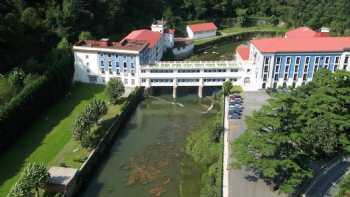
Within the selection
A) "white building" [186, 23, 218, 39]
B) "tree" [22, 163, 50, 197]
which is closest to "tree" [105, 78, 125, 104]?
"tree" [22, 163, 50, 197]

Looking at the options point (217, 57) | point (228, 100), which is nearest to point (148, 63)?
point (228, 100)

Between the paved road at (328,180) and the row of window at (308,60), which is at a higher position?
the row of window at (308,60)

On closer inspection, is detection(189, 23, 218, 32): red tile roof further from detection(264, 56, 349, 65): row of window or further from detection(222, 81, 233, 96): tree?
detection(222, 81, 233, 96): tree

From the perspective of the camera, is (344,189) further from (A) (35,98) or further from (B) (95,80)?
(B) (95,80)

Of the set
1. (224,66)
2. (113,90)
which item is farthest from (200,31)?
(113,90)

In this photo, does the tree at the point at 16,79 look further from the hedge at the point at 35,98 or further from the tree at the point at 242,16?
the tree at the point at 242,16

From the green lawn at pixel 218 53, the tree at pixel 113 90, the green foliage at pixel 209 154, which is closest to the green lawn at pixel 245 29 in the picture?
the green lawn at pixel 218 53
